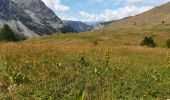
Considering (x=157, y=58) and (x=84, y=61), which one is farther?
(x=157, y=58)

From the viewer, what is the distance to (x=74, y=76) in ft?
59.1

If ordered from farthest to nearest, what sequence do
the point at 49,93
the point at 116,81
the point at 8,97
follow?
1. the point at 116,81
2. the point at 49,93
3. the point at 8,97

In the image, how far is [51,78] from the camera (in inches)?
678

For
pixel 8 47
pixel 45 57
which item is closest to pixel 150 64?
pixel 45 57

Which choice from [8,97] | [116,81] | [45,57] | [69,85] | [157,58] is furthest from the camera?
[157,58]

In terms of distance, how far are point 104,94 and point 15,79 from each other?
369 cm

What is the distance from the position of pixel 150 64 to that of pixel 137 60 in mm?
952

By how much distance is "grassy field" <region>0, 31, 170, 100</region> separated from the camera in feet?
52.2

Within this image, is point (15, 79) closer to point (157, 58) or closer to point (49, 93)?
point (49, 93)

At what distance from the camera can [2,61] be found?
18.2 m

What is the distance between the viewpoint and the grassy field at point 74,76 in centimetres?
1590

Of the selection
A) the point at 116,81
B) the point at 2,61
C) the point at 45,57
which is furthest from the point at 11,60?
the point at 116,81

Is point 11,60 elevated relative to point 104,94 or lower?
elevated

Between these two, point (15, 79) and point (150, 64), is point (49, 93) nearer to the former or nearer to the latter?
point (15, 79)
